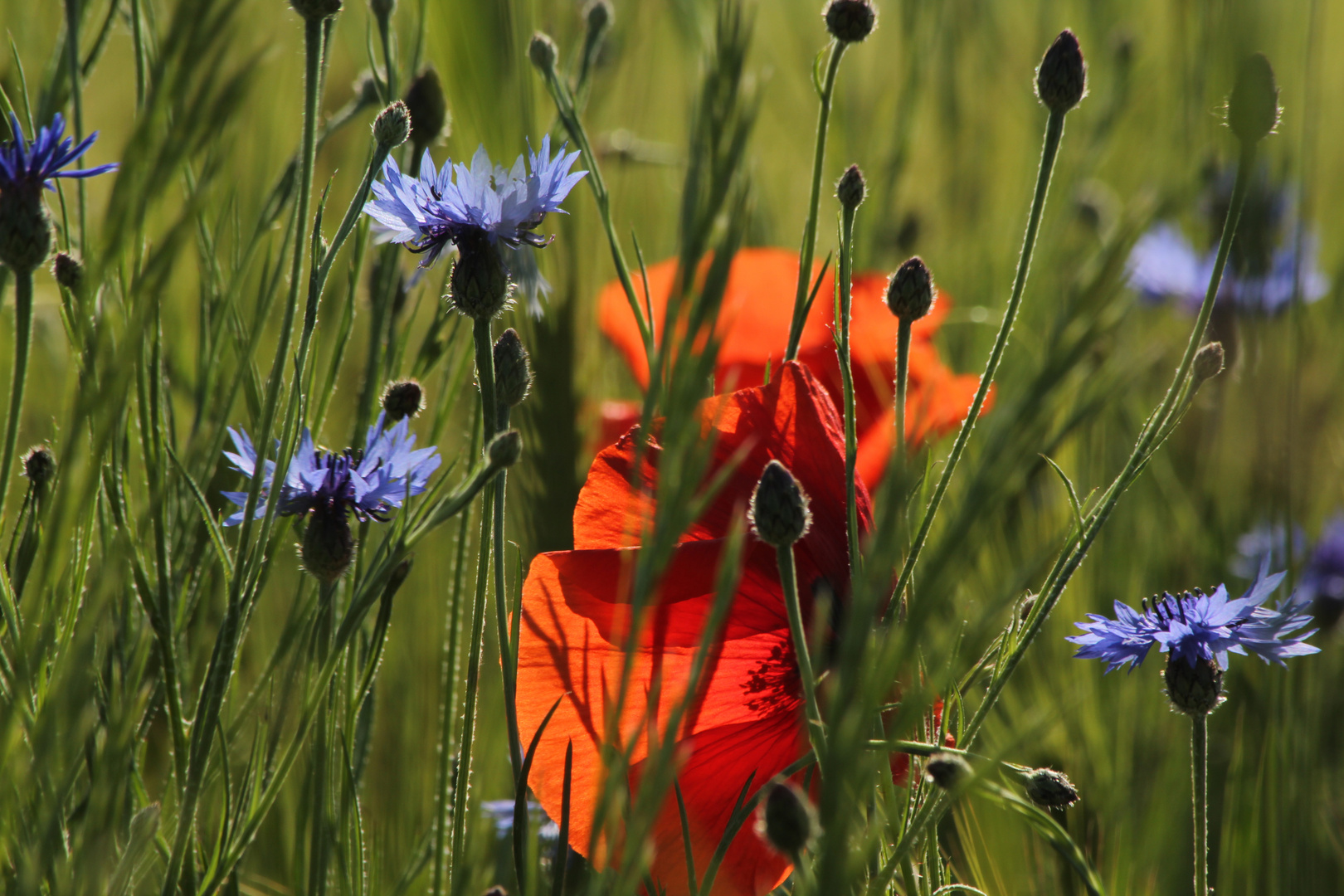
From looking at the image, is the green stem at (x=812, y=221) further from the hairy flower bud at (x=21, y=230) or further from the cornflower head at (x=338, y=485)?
the hairy flower bud at (x=21, y=230)

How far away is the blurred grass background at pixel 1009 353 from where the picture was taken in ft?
1.42

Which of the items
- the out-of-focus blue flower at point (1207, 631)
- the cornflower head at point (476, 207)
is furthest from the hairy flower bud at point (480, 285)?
the out-of-focus blue flower at point (1207, 631)

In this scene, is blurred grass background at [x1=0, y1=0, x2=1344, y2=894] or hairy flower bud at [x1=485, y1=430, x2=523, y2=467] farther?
blurred grass background at [x1=0, y1=0, x2=1344, y2=894]

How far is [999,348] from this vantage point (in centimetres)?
36

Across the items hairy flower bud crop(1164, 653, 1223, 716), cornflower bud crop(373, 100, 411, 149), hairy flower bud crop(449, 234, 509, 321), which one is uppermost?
cornflower bud crop(373, 100, 411, 149)

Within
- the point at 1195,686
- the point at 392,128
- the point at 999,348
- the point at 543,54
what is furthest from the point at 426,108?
the point at 1195,686

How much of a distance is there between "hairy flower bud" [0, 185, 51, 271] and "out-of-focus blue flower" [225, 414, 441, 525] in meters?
0.08

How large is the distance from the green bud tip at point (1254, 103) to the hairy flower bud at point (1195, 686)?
17 centimetres

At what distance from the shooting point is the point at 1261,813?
50 cm

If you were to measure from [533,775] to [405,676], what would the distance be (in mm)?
238

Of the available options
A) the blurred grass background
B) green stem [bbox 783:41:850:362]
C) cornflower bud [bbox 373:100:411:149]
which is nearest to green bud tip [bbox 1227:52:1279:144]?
the blurred grass background

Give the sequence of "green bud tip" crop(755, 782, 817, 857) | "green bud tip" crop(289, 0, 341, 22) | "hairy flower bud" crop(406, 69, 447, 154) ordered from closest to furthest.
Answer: "green bud tip" crop(755, 782, 817, 857) < "green bud tip" crop(289, 0, 341, 22) < "hairy flower bud" crop(406, 69, 447, 154)

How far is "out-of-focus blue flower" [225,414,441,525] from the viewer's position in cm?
38

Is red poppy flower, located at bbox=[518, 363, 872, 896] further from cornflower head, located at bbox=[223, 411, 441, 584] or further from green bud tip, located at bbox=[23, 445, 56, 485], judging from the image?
green bud tip, located at bbox=[23, 445, 56, 485]
